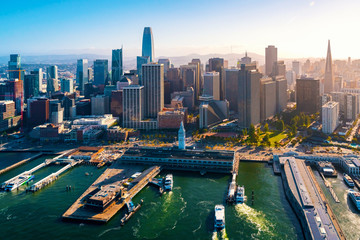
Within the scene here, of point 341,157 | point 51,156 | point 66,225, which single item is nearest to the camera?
point 66,225

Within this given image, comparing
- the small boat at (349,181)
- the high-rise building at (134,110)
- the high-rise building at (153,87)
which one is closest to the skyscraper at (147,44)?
the high-rise building at (153,87)

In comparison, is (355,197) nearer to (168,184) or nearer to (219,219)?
(219,219)

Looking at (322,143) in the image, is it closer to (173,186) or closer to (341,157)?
(341,157)

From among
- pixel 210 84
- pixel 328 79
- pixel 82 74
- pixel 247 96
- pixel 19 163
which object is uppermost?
pixel 82 74

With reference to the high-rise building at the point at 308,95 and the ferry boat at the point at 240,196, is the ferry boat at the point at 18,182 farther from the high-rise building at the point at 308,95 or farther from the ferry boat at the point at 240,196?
the high-rise building at the point at 308,95

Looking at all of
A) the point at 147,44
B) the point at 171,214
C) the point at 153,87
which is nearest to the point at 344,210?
the point at 171,214

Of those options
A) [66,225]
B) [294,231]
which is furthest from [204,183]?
[66,225]
